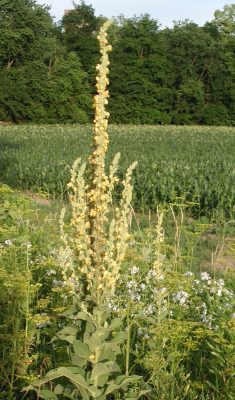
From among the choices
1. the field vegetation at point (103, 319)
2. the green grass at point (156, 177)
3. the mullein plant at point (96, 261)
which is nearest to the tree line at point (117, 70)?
the green grass at point (156, 177)

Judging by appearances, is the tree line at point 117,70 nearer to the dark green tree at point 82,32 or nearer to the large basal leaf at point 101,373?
the dark green tree at point 82,32

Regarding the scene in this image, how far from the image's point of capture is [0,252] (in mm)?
5008

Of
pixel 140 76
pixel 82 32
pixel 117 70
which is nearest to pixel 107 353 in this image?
pixel 117 70

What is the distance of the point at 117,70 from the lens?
61.2m

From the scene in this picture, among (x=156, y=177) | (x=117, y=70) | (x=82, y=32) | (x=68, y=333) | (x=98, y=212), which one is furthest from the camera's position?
(x=82, y=32)

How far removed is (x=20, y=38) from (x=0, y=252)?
52.3 meters

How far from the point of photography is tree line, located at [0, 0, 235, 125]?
178ft

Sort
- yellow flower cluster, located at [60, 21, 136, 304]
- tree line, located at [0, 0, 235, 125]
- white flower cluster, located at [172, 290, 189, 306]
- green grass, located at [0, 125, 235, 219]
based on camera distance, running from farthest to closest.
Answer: tree line, located at [0, 0, 235, 125]
green grass, located at [0, 125, 235, 219]
white flower cluster, located at [172, 290, 189, 306]
yellow flower cluster, located at [60, 21, 136, 304]

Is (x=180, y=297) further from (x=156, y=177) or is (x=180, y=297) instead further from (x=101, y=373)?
(x=156, y=177)

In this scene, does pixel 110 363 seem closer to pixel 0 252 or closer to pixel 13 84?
pixel 0 252

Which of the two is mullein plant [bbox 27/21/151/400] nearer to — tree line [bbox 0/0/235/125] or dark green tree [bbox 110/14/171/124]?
tree line [bbox 0/0/235/125]

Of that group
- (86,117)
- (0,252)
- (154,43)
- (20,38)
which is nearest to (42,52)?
(20,38)

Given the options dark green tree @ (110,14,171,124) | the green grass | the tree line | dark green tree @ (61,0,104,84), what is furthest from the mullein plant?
dark green tree @ (61,0,104,84)

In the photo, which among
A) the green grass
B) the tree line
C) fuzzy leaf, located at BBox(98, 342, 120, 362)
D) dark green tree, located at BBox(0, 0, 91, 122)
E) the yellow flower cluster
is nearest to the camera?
the yellow flower cluster
